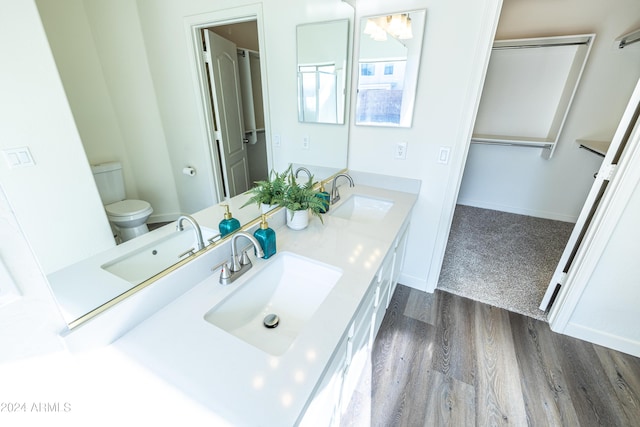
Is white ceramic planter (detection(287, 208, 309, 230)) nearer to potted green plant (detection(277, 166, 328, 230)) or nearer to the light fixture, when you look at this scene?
potted green plant (detection(277, 166, 328, 230))

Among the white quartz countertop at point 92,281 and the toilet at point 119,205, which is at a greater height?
the toilet at point 119,205

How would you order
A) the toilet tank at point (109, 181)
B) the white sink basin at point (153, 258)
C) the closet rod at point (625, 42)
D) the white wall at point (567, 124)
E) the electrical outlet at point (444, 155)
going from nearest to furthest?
the toilet tank at point (109, 181) < the white sink basin at point (153, 258) < the electrical outlet at point (444, 155) < the closet rod at point (625, 42) < the white wall at point (567, 124)

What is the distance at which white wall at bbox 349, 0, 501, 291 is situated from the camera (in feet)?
4.96

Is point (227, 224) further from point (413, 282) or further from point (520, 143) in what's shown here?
point (520, 143)

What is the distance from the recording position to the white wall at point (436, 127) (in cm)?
151

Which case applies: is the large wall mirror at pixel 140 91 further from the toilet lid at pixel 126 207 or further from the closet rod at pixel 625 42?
the closet rod at pixel 625 42

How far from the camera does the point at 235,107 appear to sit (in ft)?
3.67

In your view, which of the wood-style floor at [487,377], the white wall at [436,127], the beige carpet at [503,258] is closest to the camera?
the wood-style floor at [487,377]

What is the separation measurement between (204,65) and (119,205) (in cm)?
57

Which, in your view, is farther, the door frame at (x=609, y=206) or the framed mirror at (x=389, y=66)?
the framed mirror at (x=389, y=66)

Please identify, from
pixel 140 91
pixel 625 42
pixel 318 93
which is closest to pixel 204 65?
pixel 140 91

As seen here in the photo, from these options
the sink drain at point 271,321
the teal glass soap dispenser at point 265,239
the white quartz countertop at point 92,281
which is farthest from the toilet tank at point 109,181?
the sink drain at point 271,321

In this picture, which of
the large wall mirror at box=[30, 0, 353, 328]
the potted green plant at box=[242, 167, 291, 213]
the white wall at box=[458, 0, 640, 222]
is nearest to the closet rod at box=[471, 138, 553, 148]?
the white wall at box=[458, 0, 640, 222]

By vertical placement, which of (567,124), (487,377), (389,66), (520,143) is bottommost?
(487,377)
